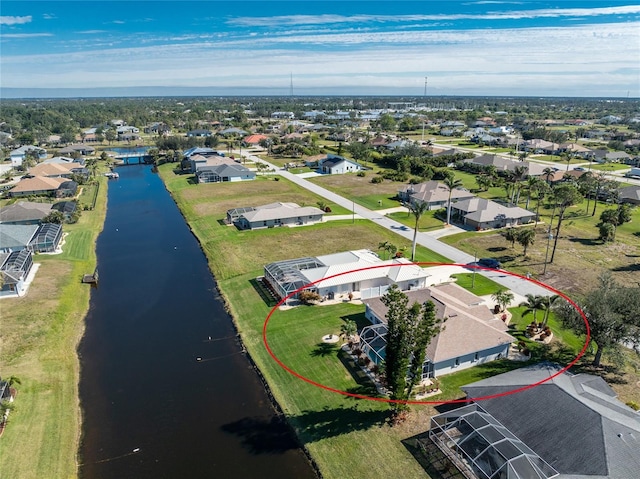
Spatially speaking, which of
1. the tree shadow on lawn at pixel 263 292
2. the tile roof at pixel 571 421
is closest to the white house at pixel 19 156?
the tree shadow on lawn at pixel 263 292

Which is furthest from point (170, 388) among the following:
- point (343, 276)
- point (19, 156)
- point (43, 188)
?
point (19, 156)

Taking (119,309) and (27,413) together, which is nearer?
(27,413)

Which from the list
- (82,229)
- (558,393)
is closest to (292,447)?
(558,393)

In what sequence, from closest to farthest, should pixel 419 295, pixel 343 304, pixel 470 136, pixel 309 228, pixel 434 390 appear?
1. pixel 434 390
2. pixel 419 295
3. pixel 343 304
4. pixel 309 228
5. pixel 470 136

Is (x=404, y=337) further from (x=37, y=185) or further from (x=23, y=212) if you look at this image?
(x=37, y=185)

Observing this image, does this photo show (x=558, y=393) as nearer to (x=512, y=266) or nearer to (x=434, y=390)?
(x=434, y=390)

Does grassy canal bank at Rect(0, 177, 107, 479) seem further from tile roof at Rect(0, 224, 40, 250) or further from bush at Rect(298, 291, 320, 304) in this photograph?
bush at Rect(298, 291, 320, 304)
